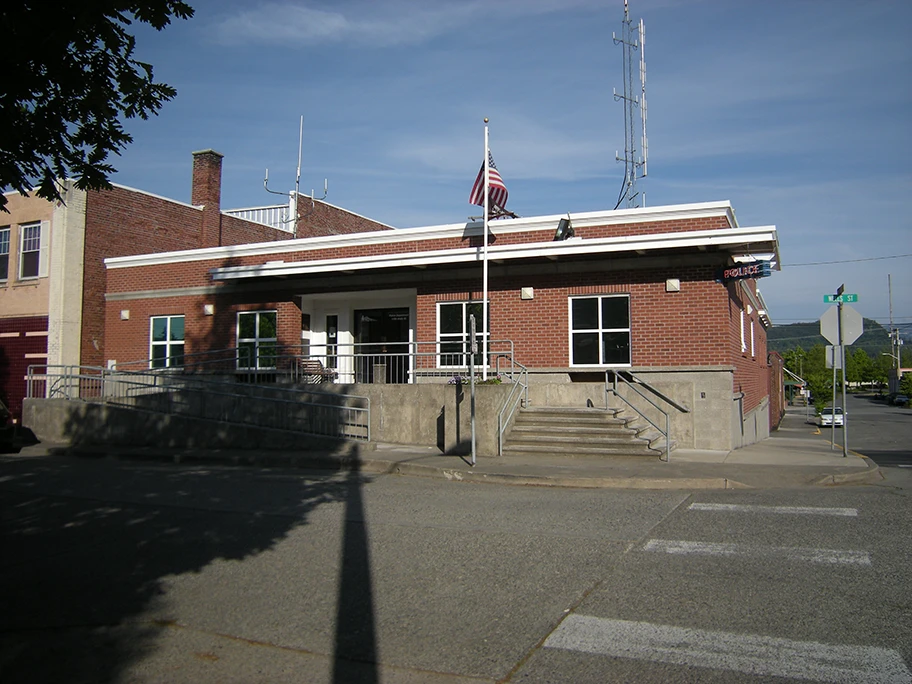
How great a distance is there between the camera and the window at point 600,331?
17125mm

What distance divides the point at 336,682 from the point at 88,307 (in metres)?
22.8

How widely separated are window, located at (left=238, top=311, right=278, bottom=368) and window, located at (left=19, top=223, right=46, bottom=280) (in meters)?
7.96

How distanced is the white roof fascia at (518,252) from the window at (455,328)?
4.33 feet

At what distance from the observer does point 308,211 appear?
31922 millimetres

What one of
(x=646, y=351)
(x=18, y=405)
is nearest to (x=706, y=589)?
(x=646, y=351)

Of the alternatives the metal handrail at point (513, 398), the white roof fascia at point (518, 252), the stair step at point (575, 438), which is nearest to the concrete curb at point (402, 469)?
the metal handrail at point (513, 398)

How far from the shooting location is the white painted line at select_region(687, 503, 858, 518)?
9.04m

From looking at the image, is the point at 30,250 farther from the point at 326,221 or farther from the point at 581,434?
the point at 581,434

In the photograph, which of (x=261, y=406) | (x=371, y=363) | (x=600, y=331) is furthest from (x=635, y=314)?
(x=261, y=406)

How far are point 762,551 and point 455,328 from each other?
12.3 m

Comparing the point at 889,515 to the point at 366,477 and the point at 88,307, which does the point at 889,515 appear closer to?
the point at 366,477

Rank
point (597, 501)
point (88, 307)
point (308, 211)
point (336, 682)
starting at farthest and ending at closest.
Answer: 1. point (308, 211)
2. point (88, 307)
3. point (597, 501)
4. point (336, 682)

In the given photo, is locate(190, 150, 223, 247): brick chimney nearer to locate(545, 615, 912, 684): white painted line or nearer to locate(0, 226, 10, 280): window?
locate(0, 226, 10, 280): window

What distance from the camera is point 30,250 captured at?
976 inches
